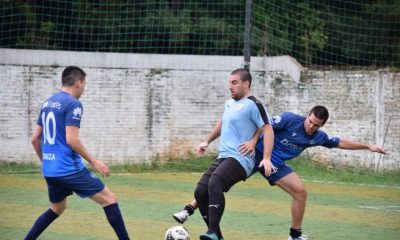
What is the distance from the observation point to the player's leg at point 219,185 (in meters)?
8.86

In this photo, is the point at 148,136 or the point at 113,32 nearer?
the point at 148,136

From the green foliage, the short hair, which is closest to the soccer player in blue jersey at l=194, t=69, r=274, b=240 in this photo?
the short hair

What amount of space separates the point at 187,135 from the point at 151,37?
3182mm

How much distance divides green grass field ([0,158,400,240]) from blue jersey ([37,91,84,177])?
157 centimetres

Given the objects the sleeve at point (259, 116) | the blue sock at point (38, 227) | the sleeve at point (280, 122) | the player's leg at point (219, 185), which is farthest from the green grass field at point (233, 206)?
the sleeve at point (259, 116)

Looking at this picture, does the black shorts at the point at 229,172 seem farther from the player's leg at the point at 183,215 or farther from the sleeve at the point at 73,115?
the sleeve at the point at 73,115

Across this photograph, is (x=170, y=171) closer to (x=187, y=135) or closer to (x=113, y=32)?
(x=187, y=135)

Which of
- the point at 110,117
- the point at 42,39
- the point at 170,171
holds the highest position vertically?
the point at 42,39

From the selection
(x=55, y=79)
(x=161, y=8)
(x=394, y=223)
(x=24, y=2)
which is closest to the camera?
(x=394, y=223)

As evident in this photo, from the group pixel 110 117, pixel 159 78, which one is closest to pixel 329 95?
pixel 159 78

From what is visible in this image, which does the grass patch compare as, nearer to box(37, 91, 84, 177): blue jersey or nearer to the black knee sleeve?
the black knee sleeve

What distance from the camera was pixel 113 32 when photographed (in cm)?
2069

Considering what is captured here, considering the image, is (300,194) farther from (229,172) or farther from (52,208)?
(52,208)

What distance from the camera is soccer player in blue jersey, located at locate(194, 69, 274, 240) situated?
9.09m
